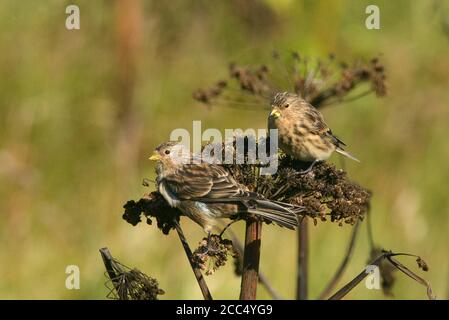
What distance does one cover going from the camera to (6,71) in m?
12.6

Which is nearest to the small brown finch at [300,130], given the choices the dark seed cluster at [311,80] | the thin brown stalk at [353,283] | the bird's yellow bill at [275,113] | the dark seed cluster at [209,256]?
the bird's yellow bill at [275,113]

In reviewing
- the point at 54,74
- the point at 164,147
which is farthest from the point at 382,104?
the point at 164,147

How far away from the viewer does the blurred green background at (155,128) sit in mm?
10336

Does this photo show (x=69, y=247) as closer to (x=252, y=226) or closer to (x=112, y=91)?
(x=112, y=91)

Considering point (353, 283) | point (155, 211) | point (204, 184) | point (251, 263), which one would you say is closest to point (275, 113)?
point (204, 184)

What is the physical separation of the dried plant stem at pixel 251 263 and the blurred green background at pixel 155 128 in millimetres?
3865

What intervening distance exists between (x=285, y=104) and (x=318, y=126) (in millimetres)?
299

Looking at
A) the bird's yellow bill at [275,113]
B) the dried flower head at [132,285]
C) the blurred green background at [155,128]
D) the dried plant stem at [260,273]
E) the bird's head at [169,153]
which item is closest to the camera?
the dried flower head at [132,285]

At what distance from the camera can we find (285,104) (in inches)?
288

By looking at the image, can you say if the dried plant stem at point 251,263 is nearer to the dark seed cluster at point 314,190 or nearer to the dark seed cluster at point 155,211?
the dark seed cluster at point 314,190

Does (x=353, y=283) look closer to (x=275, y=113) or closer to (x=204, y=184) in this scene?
(x=204, y=184)

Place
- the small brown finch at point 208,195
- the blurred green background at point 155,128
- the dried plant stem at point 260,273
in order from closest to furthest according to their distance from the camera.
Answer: the small brown finch at point 208,195 < the dried plant stem at point 260,273 < the blurred green background at point 155,128

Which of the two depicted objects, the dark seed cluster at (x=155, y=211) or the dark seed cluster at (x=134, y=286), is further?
the dark seed cluster at (x=155, y=211)

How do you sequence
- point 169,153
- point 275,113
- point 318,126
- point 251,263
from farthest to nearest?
point 318,126
point 275,113
point 169,153
point 251,263
